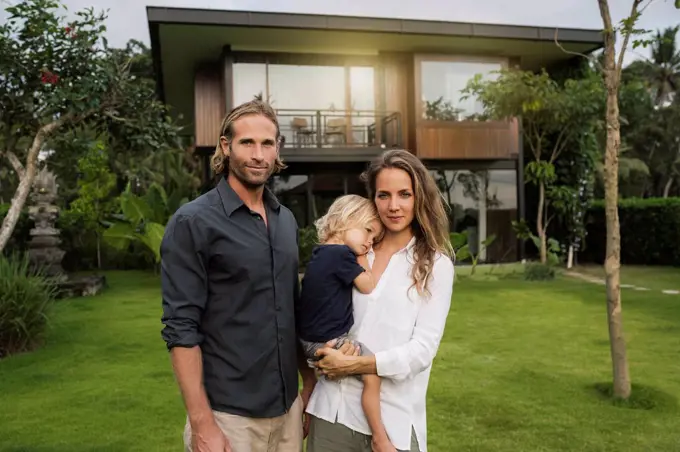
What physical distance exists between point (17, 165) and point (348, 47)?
29.9ft

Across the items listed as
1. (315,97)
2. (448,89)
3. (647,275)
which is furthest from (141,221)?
(647,275)

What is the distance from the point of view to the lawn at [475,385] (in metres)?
4.64

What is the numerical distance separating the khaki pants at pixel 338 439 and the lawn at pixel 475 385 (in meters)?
2.32

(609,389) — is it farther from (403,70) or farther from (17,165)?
(403,70)

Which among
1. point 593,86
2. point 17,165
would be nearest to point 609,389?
point 17,165

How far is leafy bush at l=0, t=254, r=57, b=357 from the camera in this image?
24.0 ft

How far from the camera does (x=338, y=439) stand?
2.28m

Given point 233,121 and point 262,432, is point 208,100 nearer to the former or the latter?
point 233,121

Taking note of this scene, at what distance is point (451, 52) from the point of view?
16422mm

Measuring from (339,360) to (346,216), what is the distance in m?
0.54

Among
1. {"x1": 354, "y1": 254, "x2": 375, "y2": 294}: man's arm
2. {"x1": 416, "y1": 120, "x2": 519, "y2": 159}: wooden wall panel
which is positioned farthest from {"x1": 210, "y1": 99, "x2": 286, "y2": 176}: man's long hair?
{"x1": 416, "y1": 120, "x2": 519, "y2": 159}: wooden wall panel

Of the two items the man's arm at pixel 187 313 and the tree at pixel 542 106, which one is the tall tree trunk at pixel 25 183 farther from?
the tree at pixel 542 106

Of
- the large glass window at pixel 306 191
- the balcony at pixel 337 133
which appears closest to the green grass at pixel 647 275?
the balcony at pixel 337 133

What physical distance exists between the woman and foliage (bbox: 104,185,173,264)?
1127 centimetres
